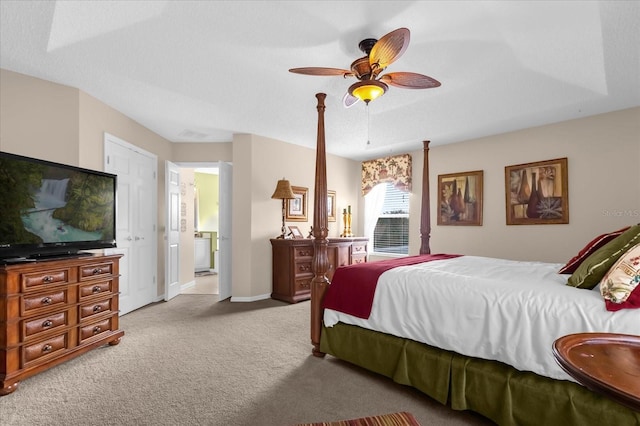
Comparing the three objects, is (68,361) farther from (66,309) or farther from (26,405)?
(26,405)

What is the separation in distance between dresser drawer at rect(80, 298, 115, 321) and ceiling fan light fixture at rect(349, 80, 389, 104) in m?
2.80

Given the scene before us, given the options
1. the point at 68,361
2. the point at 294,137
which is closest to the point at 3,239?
the point at 68,361

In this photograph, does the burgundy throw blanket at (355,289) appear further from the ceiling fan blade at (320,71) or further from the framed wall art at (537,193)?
the framed wall art at (537,193)

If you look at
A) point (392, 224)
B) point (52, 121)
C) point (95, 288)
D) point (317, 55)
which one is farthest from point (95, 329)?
point (392, 224)

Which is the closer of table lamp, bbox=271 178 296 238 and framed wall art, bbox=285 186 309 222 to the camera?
table lamp, bbox=271 178 296 238

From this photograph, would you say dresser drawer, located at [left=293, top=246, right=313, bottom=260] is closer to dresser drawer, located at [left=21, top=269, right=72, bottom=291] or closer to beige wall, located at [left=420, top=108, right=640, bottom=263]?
beige wall, located at [left=420, top=108, right=640, bottom=263]

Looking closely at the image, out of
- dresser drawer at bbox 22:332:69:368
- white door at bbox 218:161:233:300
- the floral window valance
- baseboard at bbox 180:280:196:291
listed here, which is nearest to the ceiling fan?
dresser drawer at bbox 22:332:69:368

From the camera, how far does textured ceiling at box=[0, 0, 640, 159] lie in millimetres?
2002

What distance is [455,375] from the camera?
196 cm

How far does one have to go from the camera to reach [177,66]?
106 inches

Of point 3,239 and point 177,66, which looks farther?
point 177,66

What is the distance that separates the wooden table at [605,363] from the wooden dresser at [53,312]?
3.03 meters

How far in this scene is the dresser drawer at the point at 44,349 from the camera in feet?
7.43

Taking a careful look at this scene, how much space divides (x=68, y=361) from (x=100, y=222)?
1193mm
